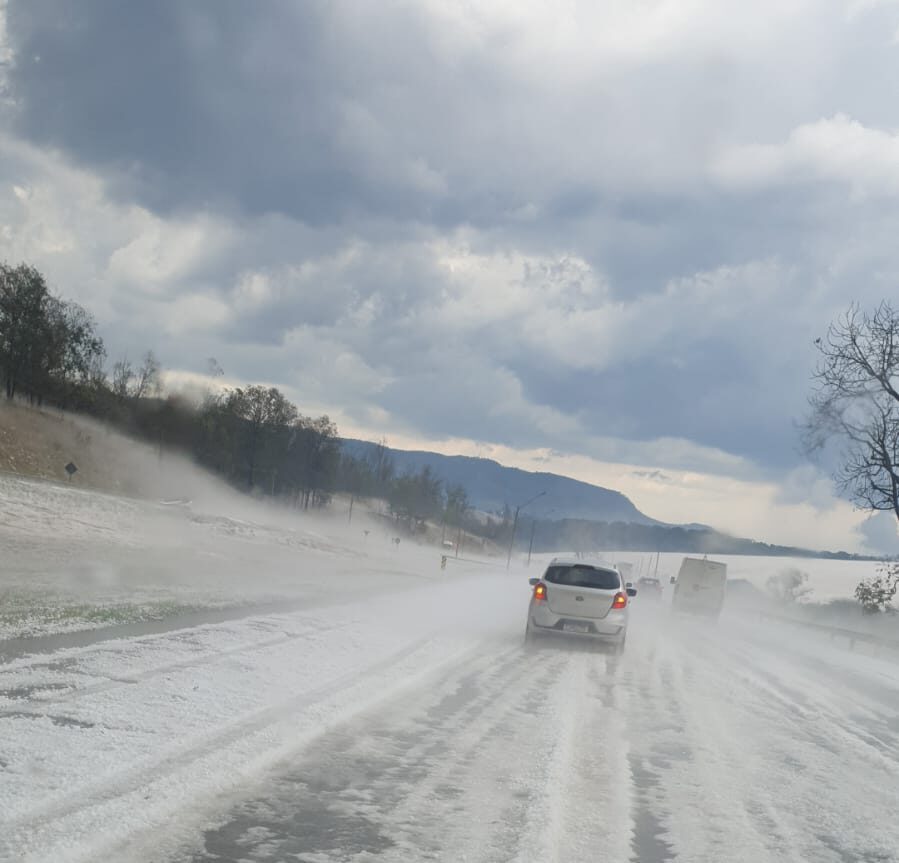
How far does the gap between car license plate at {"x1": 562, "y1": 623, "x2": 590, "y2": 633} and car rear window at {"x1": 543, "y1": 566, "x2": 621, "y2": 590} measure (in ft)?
2.47

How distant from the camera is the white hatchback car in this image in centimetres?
1658

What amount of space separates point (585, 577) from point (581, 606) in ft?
2.53

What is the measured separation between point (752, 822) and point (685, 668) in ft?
32.8

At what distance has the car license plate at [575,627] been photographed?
54.4ft

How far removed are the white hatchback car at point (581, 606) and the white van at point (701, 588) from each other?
69.9 feet

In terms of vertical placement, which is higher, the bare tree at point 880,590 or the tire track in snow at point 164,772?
the bare tree at point 880,590

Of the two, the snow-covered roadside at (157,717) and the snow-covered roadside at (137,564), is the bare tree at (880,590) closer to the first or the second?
the snow-covered roadside at (137,564)

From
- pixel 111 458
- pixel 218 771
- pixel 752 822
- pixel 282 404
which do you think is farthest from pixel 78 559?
pixel 282 404

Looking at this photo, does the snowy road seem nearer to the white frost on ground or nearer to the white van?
the white frost on ground

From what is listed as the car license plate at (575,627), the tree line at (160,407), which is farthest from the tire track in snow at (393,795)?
the tree line at (160,407)

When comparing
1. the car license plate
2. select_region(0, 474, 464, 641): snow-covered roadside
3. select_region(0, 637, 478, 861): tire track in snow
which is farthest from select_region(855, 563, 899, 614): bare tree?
select_region(0, 637, 478, 861): tire track in snow

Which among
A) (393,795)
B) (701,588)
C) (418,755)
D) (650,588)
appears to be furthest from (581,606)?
(650,588)

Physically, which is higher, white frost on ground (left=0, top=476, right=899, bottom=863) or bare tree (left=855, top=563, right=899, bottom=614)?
bare tree (left=855, top=563, right=899, bottom=614)

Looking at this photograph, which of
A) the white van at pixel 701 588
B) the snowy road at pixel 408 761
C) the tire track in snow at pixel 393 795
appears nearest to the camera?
the tire track in snow at pixel 393 795
